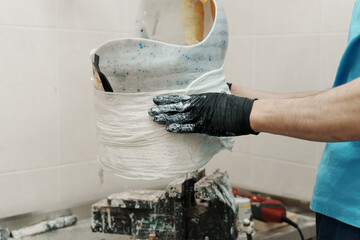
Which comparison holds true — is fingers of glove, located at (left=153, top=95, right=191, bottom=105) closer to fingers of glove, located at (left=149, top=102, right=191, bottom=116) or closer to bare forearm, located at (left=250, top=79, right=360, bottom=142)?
fingers of glove, located at (left=149, top=102, right=191, bottom=116)

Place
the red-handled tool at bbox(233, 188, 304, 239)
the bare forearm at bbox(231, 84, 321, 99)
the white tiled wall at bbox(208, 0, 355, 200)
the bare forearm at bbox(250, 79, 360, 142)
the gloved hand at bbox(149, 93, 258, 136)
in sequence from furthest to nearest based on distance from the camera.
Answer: the white tiled wall at bbox(208, 0, 355, 200)
the red-handled tool at bbox(233, 188, 304, 239)
the bare forearm at bbox(231, 84, 321, 99)
the gloved hand at bbox(149, 93, 258, 136)
the bare forearm at bbox(250, 79, 360, 142)

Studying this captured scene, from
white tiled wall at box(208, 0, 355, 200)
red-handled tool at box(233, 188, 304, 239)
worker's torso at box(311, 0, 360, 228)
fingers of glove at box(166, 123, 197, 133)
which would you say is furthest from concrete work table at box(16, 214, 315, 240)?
fingers of glove at box(166, 123, 197, 133)

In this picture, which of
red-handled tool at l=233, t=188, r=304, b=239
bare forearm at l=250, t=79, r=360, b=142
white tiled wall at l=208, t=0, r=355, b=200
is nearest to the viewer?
bare forearm at l=250, t=79, r=360, b=142

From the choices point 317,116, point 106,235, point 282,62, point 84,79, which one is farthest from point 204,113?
point 282,62

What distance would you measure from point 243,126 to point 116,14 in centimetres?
103

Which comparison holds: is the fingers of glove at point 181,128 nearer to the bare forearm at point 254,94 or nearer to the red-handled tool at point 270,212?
the bare forearm at point 254,94

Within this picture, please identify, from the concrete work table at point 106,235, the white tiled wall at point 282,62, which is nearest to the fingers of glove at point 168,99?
the concrete work table at point 106,235

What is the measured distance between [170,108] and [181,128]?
6 cm

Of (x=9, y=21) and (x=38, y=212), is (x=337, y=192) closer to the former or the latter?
(x=38, y=212)

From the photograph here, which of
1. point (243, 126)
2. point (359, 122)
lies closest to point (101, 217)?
point (243, 126)

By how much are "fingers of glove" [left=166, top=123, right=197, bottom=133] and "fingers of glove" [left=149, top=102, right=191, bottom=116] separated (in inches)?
1.4

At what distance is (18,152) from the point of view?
60.4 inches

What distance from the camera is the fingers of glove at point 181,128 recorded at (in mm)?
979

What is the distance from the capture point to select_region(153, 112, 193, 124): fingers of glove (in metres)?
0.97
